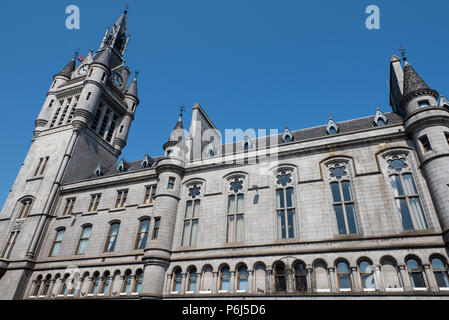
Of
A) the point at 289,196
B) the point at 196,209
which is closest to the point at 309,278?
the point at 289,196

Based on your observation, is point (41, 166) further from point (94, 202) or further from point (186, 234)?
point (186, 234)

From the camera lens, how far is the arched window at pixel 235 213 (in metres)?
20.8

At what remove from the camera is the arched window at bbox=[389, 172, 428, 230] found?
17.0 m

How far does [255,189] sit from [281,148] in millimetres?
3761

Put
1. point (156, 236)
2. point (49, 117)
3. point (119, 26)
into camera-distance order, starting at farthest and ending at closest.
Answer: point (119, 26), point (49, 117), point (156, 236)

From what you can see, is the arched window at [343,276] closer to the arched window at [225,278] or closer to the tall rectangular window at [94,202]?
the arched window at [225,278]

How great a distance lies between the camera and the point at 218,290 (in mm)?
18750

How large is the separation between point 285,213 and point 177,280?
878 centimetres

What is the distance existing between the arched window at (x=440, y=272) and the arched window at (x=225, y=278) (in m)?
11.4

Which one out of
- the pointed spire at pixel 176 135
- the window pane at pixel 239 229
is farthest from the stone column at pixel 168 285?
the pointed spire at pixel 176 135

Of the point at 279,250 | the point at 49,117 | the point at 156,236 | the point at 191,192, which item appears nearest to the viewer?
the point at 279,250

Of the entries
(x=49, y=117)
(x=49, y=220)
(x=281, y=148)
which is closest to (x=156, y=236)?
(x=281, y=148)
